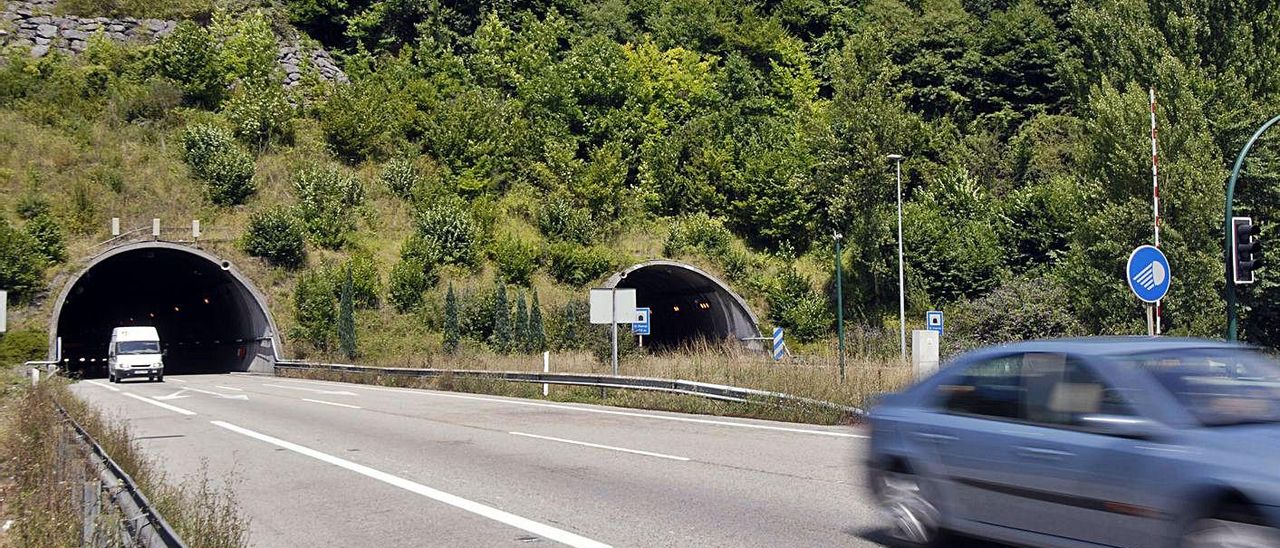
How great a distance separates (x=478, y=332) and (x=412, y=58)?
1350 inches

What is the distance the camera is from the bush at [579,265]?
56.9m

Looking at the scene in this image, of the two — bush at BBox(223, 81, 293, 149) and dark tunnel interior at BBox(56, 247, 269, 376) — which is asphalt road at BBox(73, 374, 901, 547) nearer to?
dark tunnel interior at BBox(56, 247, 269, 376)

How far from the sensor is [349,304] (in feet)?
162

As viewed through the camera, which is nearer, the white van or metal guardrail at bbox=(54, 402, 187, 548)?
metal guardrail at bbox=(54, 402, 187, 548)

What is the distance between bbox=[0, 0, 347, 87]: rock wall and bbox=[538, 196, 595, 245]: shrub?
24.3 m

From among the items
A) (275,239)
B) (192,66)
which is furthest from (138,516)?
(192,66)

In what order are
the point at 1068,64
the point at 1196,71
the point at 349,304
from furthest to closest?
the point at 1068,64 → the point at 349,304 → the point at 1196,71

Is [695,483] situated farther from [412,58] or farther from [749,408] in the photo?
[412,58]

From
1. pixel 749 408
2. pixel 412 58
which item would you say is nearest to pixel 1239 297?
pixel 749 408

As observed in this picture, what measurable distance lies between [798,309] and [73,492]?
45.6 metres

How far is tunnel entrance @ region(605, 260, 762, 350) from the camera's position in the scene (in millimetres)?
50531

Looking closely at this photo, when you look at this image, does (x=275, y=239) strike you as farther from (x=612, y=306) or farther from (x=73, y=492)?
(x=73, y=492)

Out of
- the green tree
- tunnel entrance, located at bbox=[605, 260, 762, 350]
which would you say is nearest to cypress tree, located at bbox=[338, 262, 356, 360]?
the green tree

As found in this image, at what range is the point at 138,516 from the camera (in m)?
7.05
